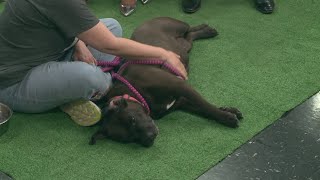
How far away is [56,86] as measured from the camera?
2527 mm

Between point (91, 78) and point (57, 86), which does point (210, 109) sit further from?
point (57, 86)

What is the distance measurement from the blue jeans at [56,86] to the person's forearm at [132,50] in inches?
8.0

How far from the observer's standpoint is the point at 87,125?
2627mm

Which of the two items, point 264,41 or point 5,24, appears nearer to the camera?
point 5,24

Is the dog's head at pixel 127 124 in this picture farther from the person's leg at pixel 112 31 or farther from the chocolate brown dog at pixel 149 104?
the person's leg at pixel 112 31

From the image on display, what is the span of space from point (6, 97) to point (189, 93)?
3.27 ft

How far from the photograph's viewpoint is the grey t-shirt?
2283 millimetres

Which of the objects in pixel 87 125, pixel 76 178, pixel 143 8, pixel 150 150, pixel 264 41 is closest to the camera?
pixel 76 178

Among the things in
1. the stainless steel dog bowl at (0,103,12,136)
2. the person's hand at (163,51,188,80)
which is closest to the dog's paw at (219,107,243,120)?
the person's hand at (163,51,188,80)

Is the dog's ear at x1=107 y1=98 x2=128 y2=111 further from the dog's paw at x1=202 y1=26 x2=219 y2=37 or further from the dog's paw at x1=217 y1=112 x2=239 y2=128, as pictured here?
the dog's paw at x1=202 y1=26 x2=219 y2=37

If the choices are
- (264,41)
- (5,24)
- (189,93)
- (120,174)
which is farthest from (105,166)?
(264,41)

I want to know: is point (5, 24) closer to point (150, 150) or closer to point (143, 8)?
point (150, 150)

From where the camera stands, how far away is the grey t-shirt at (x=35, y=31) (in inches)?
89.9

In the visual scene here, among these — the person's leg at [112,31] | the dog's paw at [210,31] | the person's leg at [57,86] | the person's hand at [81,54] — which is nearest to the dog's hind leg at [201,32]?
the dog's paw at [210,31]
